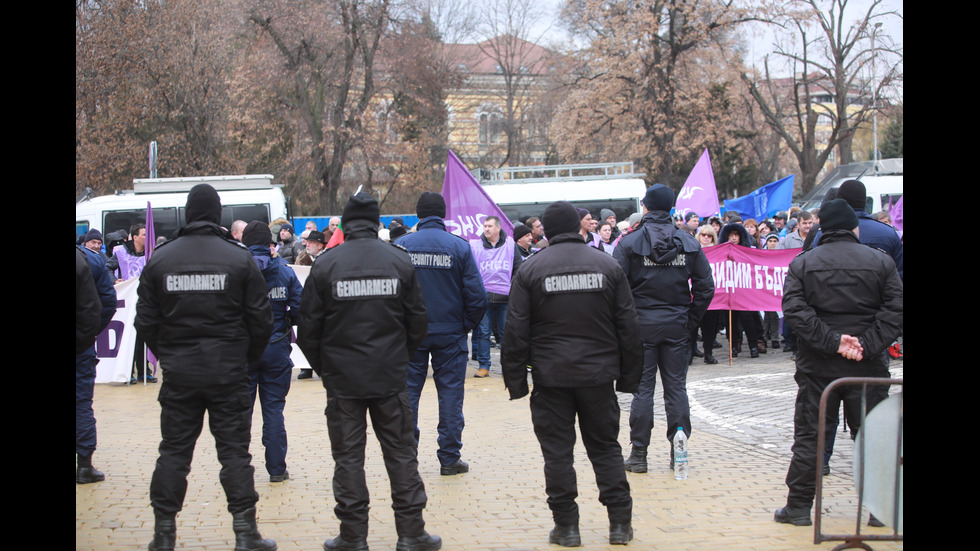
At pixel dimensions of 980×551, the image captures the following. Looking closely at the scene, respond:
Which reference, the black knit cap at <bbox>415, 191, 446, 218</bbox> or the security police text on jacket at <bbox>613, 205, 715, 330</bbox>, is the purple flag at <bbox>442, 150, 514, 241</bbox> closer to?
the black knit cap at <bbox>415, 191, 446, 218</bbox>

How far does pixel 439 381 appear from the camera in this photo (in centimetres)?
694

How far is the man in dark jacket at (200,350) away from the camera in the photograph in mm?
5148

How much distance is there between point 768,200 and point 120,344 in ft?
41.7

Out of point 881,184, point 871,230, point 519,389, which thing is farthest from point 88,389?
point 881,184

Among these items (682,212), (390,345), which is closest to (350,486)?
(390,345)

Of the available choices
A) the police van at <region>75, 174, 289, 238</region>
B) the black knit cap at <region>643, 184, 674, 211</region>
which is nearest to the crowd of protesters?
the black knit cap at <region>643, 184, 674, 211</region>

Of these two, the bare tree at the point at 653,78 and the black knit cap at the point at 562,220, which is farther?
the bare tree at the point at 653,78

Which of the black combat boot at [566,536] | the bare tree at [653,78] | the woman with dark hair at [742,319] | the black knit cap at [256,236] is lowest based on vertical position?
the black combat boot at [566,536]

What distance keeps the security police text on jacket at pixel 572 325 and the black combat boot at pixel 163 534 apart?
2.08 m

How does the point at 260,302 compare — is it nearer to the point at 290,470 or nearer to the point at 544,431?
the point at 544,431

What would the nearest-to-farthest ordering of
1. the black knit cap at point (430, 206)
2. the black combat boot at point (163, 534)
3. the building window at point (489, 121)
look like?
the black combat boot at point (163, 534), the black knit cap at point (430, 206), the building window at point (489, 121)

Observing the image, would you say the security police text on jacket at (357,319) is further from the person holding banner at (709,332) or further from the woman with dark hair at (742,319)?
the woman with dark hair at (742,319)

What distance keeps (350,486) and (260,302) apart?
1173 millimetres

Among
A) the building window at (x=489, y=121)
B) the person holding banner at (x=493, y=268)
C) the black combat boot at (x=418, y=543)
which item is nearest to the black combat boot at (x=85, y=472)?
the black combat boot at (x=418, y=543)
